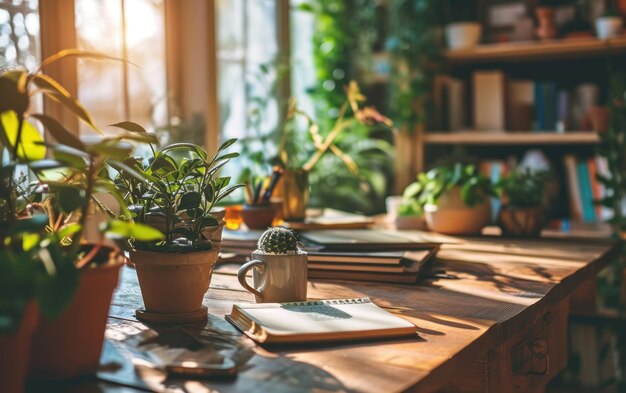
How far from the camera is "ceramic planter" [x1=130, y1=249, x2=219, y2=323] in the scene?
108 cm

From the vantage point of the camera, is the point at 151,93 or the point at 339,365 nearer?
the point at 339,365

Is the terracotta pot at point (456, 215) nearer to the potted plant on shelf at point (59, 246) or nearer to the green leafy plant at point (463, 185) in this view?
the green leafy plant at point (463, 185)

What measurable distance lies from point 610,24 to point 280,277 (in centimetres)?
218

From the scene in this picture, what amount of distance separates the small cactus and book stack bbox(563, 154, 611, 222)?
2.18m

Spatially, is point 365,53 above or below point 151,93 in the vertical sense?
above

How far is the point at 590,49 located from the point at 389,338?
7.83ft

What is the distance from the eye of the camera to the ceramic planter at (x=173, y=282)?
108 centimetres

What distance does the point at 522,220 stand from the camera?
2.06m

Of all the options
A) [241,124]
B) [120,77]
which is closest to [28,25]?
[120,77]

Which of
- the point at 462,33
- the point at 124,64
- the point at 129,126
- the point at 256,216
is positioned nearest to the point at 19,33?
the point at 124,64

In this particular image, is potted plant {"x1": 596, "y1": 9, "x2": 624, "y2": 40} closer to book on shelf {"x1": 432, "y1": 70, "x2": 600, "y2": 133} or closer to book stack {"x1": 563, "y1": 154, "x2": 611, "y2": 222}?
book on shelf {"x1": 432, "y1": 70, "x2": 600, "y2": 133}

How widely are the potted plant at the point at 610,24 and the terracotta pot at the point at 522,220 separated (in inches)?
45.4

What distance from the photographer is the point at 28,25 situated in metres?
2.13

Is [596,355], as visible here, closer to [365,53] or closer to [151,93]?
[365,53]
